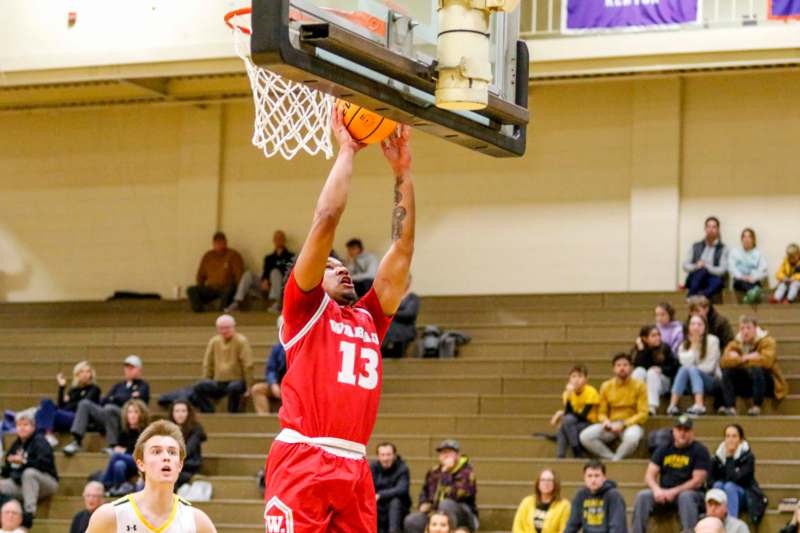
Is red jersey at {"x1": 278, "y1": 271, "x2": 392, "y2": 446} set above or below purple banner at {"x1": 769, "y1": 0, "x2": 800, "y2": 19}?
below

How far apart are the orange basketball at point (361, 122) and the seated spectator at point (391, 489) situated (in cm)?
733

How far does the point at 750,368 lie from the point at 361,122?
8.76m

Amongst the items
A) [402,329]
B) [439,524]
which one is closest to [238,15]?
[439,524]

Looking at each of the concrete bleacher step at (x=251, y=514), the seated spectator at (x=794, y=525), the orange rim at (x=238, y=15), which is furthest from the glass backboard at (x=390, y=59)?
the concrete bleacher step at (x=251, y=514)

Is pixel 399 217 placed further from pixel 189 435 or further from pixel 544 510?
pixel 189 435

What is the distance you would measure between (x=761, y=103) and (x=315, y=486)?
13112 millimetres

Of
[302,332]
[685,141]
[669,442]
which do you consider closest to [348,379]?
[302,332]

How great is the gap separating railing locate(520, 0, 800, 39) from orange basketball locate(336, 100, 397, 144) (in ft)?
33.8

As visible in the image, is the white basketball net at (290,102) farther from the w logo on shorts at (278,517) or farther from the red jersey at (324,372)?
the w logo on shorts at (278,517)

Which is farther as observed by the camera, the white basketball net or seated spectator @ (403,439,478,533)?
seated spectator @ (403,439,478,533)

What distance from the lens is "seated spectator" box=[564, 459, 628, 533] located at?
12.1 metres

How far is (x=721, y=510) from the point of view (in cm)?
1163

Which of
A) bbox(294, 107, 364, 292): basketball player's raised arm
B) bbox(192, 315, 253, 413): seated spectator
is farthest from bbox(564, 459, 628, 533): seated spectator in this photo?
bbox(294, 107, 364, 292): basketball player's raised arm

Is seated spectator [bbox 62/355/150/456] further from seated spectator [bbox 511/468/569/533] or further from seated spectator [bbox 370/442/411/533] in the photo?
seated spectator [bbox 511/468/569/533]
